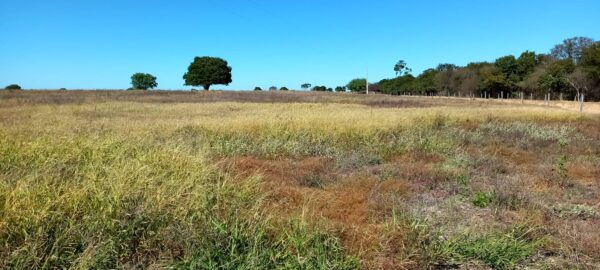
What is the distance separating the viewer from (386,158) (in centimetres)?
991

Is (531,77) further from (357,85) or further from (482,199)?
(357,85)

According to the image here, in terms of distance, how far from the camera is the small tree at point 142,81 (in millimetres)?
107125

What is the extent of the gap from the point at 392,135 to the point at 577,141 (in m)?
5.84

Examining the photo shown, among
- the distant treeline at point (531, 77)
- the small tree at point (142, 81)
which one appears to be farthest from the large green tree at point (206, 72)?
the distant treeline at point (531, 77)

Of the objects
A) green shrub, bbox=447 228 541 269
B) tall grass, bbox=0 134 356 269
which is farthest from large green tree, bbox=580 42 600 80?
tall grass, bbox=0 134 356 269

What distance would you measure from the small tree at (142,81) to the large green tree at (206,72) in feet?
90.3

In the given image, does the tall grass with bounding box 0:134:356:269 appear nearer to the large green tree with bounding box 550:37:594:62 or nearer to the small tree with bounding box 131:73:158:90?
the large green tree with bounding box 550:37:594:62

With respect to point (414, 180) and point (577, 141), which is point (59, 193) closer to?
point (414, 180)

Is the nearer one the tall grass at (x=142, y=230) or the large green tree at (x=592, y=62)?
the tall grass at (x=142, y=230)

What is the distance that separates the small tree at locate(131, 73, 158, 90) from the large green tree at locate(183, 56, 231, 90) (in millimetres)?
27521

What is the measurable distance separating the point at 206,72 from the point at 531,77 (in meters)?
54.7

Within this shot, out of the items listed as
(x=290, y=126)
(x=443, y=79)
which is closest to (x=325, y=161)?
(x=290, y=126)

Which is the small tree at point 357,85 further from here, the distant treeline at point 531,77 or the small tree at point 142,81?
the small tree at point 142,81

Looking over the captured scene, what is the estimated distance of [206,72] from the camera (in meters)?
82.7
